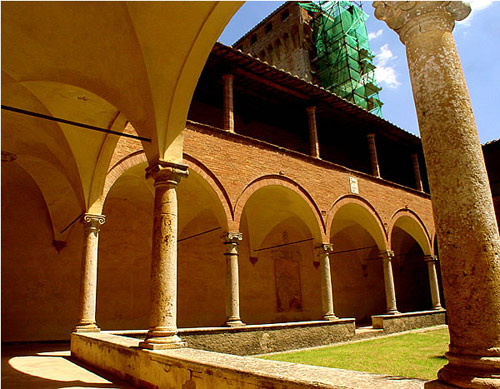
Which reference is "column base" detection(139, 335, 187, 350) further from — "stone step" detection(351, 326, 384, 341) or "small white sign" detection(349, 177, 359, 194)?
"small white sign" detection(349, 177, 359, 194)

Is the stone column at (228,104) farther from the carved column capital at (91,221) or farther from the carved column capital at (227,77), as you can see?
the carved column capital at (91,221)

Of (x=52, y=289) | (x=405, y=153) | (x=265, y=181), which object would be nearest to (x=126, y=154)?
(x=265, y=181)

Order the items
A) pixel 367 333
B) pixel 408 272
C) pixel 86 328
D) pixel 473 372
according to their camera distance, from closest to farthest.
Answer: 1. pixel 473 372
2. pixel 86 328
3. pixel 367 333
4. pixel 408 272

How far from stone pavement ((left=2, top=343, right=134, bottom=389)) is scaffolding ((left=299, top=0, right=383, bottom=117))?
19.3 m

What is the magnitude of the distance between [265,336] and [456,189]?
26.5 ft

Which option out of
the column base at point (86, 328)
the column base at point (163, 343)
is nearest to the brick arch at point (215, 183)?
the column base at point (86, 328)

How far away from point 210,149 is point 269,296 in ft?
23.9

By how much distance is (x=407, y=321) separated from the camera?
13.8 meters

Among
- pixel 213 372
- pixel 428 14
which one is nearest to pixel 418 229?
pixel 213 372

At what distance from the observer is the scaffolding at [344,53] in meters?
23.4

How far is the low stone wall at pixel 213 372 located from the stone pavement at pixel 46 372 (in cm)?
25

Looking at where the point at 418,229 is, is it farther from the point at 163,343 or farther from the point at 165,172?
the point at 163,343

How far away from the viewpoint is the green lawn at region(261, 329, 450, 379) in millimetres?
7062

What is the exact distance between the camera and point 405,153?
1878cm
